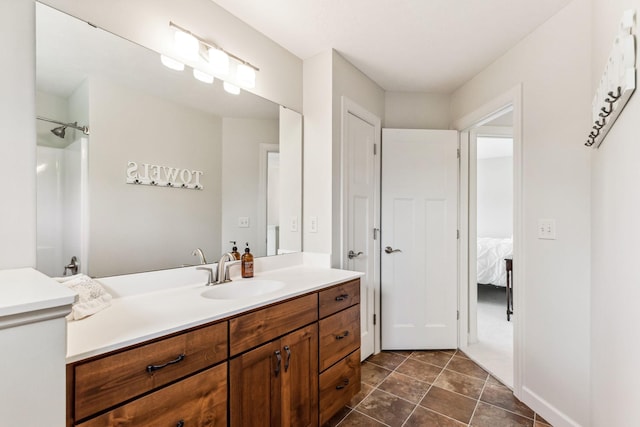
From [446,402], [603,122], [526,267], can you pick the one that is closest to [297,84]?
[603,122]

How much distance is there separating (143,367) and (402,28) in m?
2.19

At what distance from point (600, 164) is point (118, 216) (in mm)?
2213

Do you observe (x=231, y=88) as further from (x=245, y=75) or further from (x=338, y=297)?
(x=338, y=297)

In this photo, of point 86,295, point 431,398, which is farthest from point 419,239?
point 86,295

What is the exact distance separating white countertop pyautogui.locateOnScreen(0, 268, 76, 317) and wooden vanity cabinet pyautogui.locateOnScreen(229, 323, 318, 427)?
2.09 feet

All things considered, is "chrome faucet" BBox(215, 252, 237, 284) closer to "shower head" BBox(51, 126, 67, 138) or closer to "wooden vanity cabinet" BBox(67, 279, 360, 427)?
"wooden vanity cabinet" BBox(67, 279, 360, 427)

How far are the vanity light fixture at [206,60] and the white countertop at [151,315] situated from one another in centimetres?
113

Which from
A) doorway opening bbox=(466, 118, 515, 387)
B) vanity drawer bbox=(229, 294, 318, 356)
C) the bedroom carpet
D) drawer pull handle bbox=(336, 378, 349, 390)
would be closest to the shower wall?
vanity drawer bbox=(229, 294, 318, 356)

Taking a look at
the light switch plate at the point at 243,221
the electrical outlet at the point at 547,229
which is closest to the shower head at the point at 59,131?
the light switch plate at the point at 243,221

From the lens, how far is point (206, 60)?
1.61 metres

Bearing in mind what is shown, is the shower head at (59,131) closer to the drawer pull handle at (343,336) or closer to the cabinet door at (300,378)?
the cabinet door at (300,378)

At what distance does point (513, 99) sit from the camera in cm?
201

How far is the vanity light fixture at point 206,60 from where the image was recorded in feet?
4.84

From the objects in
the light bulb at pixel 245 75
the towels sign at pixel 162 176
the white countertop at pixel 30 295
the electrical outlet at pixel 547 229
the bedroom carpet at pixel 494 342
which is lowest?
the bedroom carpet at pixel 494 342
